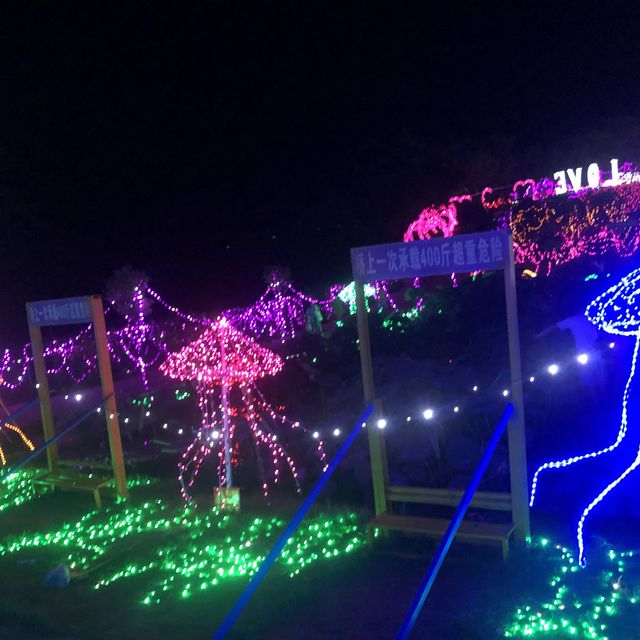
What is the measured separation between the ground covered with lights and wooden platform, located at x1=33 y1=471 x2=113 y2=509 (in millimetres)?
836

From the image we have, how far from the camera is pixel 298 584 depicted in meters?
5.14

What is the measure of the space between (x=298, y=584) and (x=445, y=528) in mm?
1259

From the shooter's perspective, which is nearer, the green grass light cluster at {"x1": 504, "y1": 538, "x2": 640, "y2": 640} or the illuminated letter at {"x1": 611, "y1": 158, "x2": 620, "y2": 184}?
the green grass light cluster at {"x1": 504, "y1": 538, "x2": 640, "y2": 640}

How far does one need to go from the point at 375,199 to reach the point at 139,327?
949 cm

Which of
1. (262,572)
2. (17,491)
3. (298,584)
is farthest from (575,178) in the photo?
(262,572)

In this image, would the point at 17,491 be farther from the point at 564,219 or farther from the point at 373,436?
the point at 564,219

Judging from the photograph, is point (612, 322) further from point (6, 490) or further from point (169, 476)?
point (6, 490)

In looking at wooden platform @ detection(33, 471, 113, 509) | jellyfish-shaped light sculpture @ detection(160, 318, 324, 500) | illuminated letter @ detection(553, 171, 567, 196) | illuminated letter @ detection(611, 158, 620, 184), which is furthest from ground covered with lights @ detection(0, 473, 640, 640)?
illuminated letter @ detection(611, 158, 620, 184)

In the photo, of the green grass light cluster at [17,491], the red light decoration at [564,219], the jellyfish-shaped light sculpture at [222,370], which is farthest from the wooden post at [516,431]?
the red light decoration at [564,219]

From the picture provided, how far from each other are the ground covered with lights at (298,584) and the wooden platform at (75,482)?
0.84 m

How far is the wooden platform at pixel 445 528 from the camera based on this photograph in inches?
201

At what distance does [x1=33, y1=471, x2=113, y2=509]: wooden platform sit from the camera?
24.9ft

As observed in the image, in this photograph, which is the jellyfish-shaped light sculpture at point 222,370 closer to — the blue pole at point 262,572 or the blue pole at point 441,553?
the blue pole at point 262,572

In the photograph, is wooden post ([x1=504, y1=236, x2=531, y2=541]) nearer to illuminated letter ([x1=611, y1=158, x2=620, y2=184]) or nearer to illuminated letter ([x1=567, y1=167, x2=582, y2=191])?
illuminated letter ([x1=567, y1=167, x2=582, y2=191])
